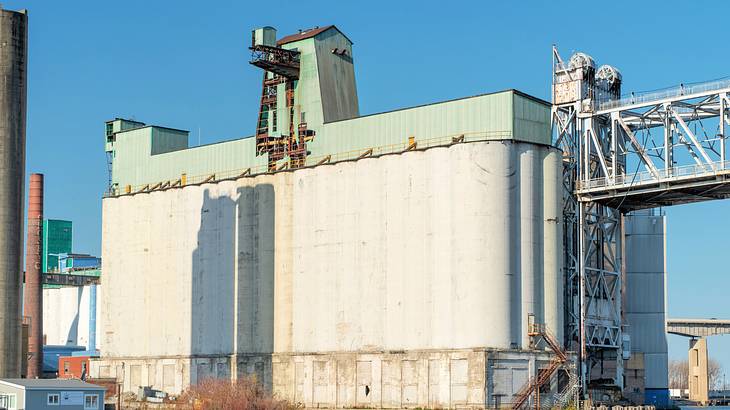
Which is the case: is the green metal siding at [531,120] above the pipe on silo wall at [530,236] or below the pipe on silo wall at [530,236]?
above

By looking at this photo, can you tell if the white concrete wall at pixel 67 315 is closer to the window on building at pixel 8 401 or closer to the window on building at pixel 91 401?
the window on building at pixel 91 401

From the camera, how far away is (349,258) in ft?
289

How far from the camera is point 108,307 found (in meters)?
110

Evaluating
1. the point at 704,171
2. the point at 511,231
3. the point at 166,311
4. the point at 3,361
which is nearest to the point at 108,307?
the point at 166,311

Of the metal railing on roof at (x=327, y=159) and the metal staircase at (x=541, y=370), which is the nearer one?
the metal staircase at (x=541, y=370)

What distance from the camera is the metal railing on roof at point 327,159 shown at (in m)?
83.1

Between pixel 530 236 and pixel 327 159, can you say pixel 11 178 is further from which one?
pixel 530 236

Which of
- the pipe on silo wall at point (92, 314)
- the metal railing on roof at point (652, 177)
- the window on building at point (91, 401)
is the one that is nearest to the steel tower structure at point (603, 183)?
the metal railing on roof at point (652, 177)

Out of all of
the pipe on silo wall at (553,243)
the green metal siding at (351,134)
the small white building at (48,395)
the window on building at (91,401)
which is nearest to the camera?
the small white building at (48,395)

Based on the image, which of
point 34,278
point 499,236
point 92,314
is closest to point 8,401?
point 499,236

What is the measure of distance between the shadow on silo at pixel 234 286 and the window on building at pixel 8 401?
26037 millimetres

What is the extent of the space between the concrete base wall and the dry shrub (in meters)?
3.35

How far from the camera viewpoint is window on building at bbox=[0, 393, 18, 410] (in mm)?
70938

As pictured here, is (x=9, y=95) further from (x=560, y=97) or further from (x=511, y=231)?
(x=560, y=97)
